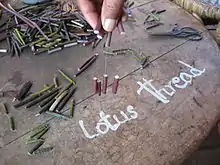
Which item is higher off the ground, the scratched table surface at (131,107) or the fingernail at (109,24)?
the fingernail at (109,24)

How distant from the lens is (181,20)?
1.38m

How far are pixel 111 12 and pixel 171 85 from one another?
410mm

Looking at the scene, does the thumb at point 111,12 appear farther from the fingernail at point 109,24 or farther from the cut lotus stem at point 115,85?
the cut lotus stem at point 115,85

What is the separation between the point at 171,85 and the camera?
3.59 feet

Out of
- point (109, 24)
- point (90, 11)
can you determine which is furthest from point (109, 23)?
point (90, 11)

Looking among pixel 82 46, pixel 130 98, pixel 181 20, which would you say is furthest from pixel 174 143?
pixel 181 20

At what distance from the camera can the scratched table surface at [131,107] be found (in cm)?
90

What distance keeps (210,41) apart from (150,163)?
1.85 feet

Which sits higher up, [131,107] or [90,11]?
[90,11]

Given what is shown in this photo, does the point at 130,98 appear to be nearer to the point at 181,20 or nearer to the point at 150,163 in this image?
the point at 150,163

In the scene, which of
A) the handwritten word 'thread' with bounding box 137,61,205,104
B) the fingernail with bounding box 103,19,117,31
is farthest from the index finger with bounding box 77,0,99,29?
the handwritten word 'thread' with bounding box 137,61,205,104

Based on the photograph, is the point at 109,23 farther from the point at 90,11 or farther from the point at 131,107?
the point at 131,107

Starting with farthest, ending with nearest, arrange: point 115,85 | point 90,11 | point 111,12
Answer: point 115,85 → point 90,11 → point 111,12

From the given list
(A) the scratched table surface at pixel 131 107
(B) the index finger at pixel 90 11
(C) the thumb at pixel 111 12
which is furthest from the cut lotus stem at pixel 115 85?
(C) the thumb at pixel 111 12
